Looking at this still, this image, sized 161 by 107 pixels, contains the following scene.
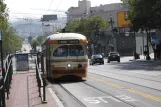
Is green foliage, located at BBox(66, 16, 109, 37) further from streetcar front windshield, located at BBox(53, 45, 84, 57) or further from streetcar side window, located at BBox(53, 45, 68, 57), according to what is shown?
streetcar side window, located at BBox(53, 45, 68, 57)

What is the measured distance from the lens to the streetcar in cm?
2442

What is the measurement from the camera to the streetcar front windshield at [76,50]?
24.7 metres

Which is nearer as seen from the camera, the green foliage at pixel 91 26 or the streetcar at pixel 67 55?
the streetcar at pixel 67 55

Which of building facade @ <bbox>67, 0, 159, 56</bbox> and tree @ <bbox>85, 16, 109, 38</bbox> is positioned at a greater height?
tree @ <bbox>85, 16, 109, 38</bbox>

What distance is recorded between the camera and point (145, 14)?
52.0 meters

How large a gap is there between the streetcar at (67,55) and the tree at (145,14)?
23052 mm

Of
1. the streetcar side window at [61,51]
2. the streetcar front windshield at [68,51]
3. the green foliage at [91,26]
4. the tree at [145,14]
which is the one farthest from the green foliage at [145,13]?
the green foliage at [91,26]

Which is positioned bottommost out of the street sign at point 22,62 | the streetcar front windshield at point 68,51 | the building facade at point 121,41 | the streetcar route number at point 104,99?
the streetcar route number at point 104,99

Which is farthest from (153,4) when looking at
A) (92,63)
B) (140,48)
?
(140,48)

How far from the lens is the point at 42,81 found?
16.2m

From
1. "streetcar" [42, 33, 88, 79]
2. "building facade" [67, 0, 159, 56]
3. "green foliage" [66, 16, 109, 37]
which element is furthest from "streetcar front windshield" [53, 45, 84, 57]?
"green foliage" [66, 16, 109, 37]

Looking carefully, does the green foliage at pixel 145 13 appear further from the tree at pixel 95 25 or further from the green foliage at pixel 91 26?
the green foliage at pixel 91 26

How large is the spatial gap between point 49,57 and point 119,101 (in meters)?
10.5

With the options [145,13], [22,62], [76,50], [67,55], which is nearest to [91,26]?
[145,13]
